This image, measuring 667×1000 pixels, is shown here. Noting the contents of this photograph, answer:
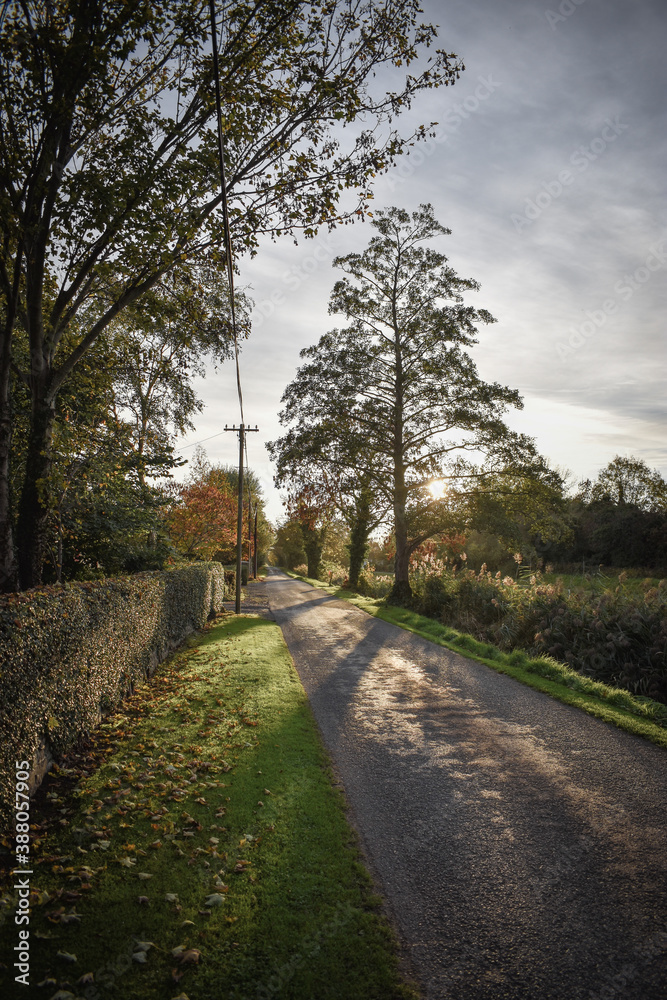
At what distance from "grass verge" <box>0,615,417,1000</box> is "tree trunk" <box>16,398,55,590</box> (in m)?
2.65

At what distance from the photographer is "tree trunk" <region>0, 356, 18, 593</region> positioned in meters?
6.77

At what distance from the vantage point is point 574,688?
792cm

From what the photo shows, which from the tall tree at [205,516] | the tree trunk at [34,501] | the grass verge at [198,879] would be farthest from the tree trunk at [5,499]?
the tall tree at [205,516]

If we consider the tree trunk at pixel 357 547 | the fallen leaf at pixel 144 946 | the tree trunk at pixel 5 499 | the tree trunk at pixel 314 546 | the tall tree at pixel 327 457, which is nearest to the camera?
the fallen leaf at pixel 144 946

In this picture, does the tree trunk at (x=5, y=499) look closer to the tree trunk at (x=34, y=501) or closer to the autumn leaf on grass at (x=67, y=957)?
the tree trunk at (x=34, y=501)

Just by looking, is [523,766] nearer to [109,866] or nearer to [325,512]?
[109,866]

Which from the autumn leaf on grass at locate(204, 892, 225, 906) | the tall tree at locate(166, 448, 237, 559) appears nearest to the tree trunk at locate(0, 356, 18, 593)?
the autumn leaf on grass at locate(204, 892, 225, 906)

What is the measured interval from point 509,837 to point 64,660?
4317 mm

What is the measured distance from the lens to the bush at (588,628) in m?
8.22

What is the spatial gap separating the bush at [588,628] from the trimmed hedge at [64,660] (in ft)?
24.1

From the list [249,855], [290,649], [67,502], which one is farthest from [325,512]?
[249,855]

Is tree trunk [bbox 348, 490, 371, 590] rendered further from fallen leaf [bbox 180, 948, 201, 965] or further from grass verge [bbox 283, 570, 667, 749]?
fallen leaf [bbox 180, 948, 201, 965]

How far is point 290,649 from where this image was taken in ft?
39.8

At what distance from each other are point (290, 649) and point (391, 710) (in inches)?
209
